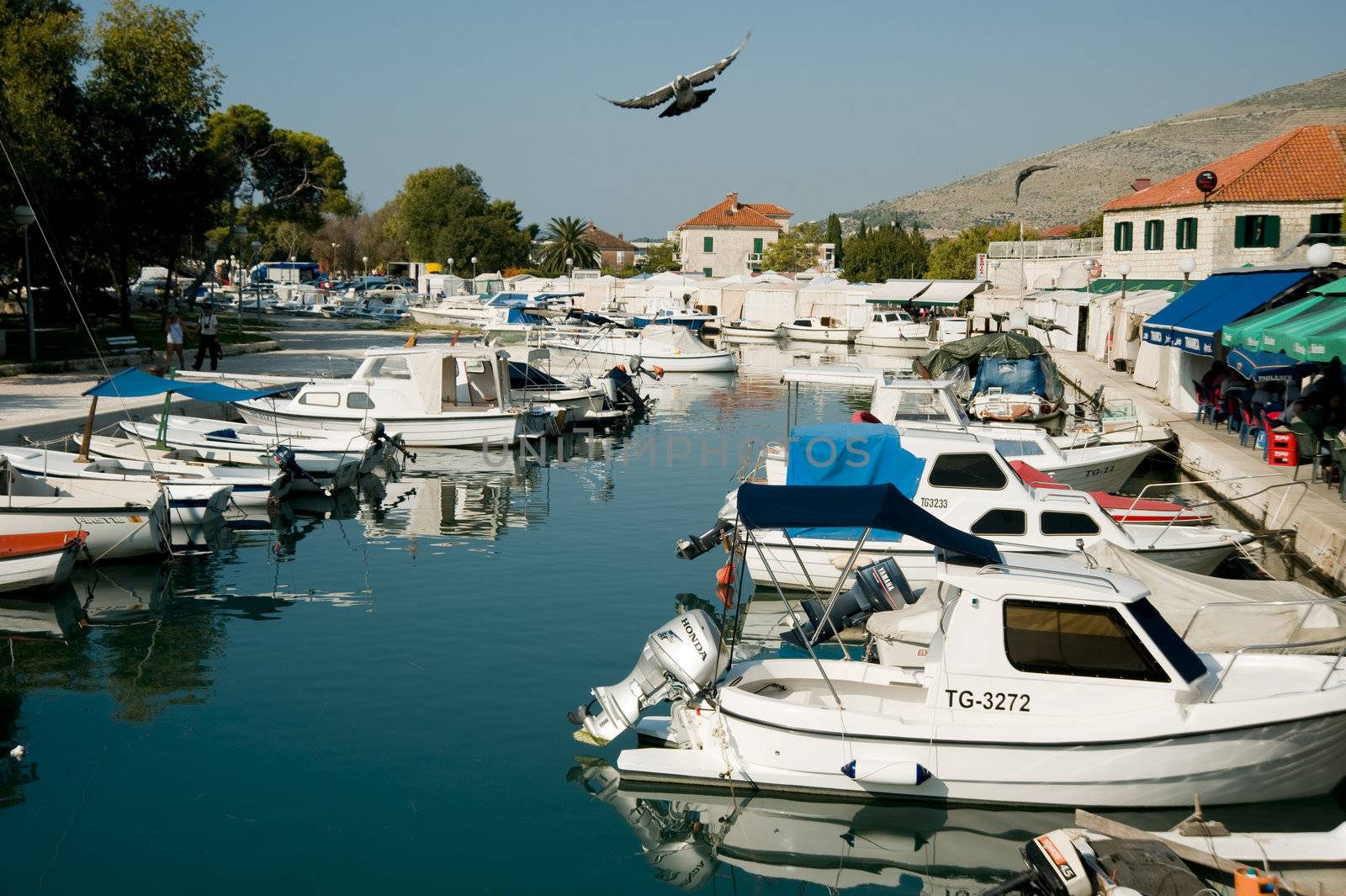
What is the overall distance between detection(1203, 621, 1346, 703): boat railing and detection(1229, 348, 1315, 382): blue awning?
14134 millimetres

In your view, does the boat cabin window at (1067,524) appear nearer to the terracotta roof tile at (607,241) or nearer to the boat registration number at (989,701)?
the boat registration number at (989,701)

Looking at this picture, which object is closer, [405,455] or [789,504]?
[789,504]

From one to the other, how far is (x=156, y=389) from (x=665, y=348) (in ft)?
104

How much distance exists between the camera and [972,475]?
1702cm

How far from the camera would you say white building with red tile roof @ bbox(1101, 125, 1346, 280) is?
46656 millimetres

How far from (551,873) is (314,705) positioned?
4381mm

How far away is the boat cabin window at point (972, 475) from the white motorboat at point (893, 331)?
47.0 meters

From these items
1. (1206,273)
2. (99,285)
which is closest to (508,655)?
(1206,273)

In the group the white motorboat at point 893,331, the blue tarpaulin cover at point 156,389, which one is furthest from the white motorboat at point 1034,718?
the white motorboat at point 893,331

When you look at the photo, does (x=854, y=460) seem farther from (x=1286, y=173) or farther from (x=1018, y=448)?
(x=1286, y=173)

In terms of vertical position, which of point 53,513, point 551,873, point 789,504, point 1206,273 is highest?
point 1206,273

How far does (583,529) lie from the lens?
2206cm

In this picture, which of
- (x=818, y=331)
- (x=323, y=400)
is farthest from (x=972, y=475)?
(x=818, y=331)

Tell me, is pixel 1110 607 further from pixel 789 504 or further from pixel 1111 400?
pixel 1111 400
